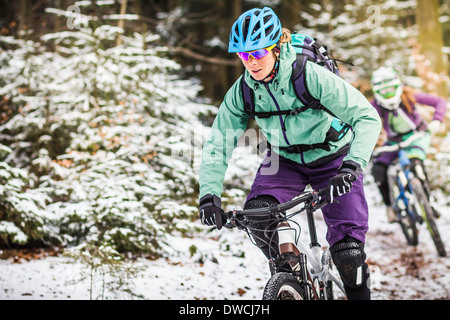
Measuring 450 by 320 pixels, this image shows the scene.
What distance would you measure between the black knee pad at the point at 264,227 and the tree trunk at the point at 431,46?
32.0 feet

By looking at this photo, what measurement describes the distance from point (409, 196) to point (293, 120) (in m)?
4.57

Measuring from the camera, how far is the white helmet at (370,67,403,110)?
21.5 feet

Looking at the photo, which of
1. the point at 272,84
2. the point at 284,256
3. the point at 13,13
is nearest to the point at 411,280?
the point at 284,256

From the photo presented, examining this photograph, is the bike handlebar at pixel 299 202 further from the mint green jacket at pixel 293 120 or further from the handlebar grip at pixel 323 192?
the mint green jacket at pixel 293 120

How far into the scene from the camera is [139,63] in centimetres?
803

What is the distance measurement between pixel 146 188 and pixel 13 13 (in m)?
8.06

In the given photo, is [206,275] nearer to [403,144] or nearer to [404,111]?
[403,144]

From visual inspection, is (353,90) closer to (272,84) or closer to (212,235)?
(272,84)

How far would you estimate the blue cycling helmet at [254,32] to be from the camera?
3.04 meters

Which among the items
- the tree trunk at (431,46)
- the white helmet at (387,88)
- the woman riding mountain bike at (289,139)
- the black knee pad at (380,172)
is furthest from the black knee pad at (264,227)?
the tree trunk at (431,46)

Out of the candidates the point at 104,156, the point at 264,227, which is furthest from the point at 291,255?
the point at 104,156

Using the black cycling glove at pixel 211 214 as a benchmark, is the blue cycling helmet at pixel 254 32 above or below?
above

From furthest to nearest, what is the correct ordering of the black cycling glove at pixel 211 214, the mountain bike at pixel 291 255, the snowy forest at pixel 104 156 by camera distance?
the snowy forest at pixel 104 156
the black cycling glove at pixel 211 214
the mountain bike at pixel 291 255

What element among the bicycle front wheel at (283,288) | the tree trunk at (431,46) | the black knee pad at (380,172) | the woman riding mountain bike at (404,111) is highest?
the tree trunk at (431,46)
